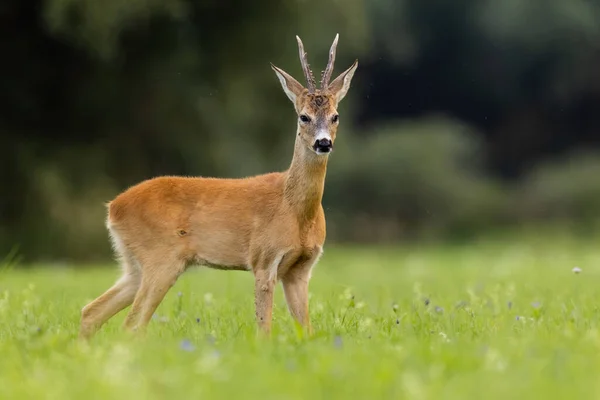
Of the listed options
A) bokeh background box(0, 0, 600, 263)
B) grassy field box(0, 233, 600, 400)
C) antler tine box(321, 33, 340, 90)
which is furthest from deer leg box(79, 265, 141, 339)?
bokeh background box(0, 0, 600, 263)

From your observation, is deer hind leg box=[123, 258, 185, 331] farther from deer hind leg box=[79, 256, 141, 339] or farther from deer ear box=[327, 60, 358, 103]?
deer ear box=[327, 60, 358, 103]

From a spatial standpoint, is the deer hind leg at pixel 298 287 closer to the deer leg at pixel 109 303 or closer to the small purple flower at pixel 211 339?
the deer leg at pixel 109 303

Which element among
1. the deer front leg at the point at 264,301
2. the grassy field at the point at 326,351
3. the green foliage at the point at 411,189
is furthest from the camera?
the green foliage at the point at 411,189

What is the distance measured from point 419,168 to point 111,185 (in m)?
9.40

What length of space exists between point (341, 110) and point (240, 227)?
1619 centimetres

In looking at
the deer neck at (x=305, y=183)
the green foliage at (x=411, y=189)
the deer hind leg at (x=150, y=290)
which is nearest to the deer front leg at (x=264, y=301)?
the deer neck at (x=305, y=183)

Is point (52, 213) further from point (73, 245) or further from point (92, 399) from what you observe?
point (92, 399)

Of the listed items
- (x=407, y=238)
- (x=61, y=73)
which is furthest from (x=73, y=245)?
(x=407, y=238)

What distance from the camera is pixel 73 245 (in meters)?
18.9

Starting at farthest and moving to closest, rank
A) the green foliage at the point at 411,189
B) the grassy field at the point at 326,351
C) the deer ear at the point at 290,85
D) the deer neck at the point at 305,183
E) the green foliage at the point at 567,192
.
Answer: the green foliage at the point at 567,192, the green foliage at the point at 411,189, the deer ear at the point at 290,85, the deer neck at the point at 305,183, the grassy field at the point at 326,351

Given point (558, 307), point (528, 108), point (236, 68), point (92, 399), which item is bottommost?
point (92, 399)

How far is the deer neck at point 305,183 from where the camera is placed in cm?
698

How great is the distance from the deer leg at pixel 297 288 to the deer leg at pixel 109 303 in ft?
3.09

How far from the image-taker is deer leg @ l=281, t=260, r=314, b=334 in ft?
23.1
